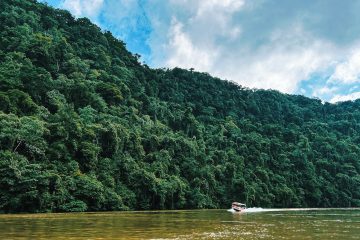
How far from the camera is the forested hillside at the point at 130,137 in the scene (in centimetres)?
4478

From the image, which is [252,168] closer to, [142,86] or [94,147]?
[142,86]

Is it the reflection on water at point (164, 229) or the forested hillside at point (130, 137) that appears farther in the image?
the forested hillside at point (130, 137)

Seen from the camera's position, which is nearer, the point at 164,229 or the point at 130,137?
the point at 164,229

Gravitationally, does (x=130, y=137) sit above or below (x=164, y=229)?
above

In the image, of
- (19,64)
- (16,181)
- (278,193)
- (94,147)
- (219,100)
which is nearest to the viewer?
(16,181)

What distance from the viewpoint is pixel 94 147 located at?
168 feet

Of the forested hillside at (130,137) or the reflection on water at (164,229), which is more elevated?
the forested hillside at (130,137)

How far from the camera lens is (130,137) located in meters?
60.2

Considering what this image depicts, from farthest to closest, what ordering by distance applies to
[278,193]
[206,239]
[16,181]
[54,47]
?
[278,193]
[54,47]
[16,181]
[206,239]

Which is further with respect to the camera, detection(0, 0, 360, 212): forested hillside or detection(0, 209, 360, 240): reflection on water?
detection(0, 0, 360, 212): forested hillside

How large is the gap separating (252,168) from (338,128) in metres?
44.2

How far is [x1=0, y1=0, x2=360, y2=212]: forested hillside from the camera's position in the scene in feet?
147

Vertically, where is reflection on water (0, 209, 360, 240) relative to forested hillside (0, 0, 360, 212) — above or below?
below

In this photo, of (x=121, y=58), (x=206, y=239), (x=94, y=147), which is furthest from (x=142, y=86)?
(x=206, y=239)
